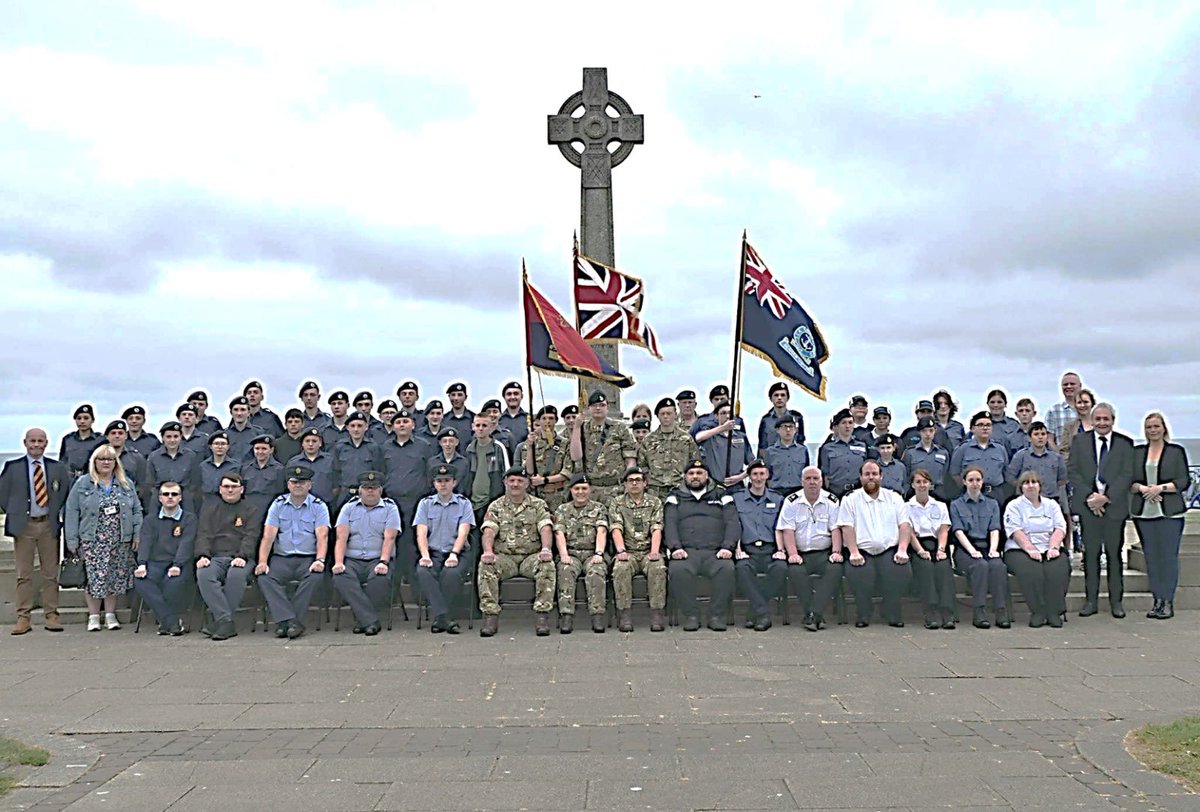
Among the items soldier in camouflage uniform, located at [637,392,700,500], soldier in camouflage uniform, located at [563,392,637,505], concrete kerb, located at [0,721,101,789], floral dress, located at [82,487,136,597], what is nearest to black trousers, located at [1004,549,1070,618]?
soldier in camouflage uniform, located at [637,392,700,500]

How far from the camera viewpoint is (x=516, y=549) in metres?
10.4

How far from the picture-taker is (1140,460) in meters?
10.8

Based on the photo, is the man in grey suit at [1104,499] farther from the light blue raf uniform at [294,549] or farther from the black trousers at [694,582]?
the light blue raf uniform at [294,549]

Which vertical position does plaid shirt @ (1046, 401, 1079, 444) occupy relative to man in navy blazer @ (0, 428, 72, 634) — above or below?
above

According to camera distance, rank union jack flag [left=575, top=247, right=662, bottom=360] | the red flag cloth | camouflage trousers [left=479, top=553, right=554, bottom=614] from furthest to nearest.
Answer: union jack flag [left=575, top=247, right=662, bottom=360] < the red flag cloth < camouflage trousers [left=479, top=553, right=554, bottom=614]

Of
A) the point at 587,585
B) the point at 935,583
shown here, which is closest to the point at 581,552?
the point at 587,585

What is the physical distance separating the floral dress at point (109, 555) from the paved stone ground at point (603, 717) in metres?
0.51

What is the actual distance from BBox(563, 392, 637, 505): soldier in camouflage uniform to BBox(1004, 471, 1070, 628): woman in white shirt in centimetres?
350

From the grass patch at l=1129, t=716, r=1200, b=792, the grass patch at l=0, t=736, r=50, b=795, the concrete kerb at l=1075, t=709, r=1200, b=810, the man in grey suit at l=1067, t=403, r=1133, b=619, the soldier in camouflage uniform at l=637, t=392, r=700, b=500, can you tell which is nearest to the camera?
the concrete kerb at l=1075, t=709, r=1200, b=810

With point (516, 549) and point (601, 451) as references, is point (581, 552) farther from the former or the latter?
point (601, 451)

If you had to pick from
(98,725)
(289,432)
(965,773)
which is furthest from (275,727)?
(289,432)

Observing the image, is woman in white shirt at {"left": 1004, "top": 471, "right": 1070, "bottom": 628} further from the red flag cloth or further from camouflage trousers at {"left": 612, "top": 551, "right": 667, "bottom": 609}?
the red flag cloth

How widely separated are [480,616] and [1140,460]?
6180mm

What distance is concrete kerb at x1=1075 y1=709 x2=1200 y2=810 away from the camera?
5312 millimetres
